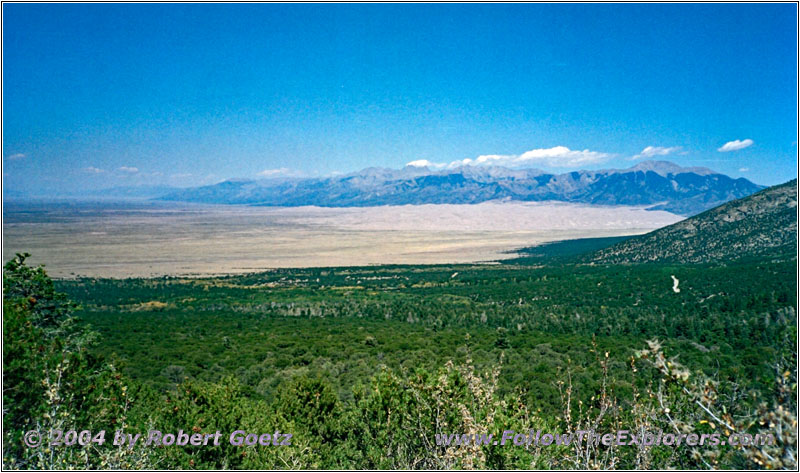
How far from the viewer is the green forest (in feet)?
17.7

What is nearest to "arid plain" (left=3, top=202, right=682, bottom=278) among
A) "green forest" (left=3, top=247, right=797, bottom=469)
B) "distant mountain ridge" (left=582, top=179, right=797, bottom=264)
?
"green forest" (left=3, top=247, right=797, bottom=469)

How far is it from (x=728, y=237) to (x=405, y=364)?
68.1 m

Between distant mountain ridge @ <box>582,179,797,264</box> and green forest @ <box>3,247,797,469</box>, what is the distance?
14154 mm

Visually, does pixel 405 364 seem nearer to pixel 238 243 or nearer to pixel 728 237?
pixel 728 237

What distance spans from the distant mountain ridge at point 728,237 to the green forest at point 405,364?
1415cm

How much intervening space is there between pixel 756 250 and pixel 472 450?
6936 cm

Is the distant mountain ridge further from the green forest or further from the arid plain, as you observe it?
the arid plain

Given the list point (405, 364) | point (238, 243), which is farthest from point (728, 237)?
point (238, 243)

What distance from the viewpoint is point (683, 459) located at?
554 cm

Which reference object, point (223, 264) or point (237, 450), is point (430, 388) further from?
point (223, 264)

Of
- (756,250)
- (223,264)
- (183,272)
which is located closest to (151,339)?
(183,272)

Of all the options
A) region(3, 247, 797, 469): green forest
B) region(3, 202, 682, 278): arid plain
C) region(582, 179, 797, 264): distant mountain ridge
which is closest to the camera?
region(3, 247, 797, 469): green forest

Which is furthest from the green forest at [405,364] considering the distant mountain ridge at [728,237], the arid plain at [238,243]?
the arid plain at [238,243]

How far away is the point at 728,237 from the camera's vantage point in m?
67.8
